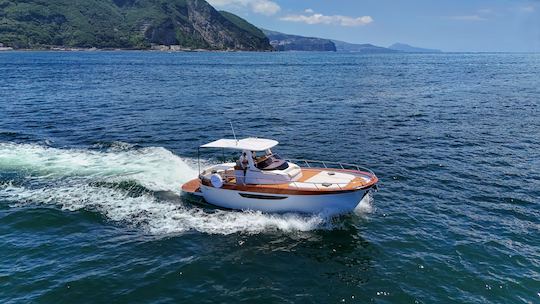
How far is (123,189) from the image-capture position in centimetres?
2791

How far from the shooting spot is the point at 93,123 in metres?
→ 48.3

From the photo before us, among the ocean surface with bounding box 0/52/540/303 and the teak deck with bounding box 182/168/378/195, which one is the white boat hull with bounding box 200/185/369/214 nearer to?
the teak deck with bounding box 182/168/378/195

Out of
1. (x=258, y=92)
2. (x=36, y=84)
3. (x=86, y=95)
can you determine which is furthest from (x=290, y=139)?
(x=36, y=84)

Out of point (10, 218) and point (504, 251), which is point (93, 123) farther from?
point (504, 251)

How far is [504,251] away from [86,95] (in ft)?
218

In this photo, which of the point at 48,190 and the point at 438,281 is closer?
the point at 438,281

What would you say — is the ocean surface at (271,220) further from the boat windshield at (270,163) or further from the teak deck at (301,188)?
the boat windshield at (270,163)

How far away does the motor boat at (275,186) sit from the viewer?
23312 mm

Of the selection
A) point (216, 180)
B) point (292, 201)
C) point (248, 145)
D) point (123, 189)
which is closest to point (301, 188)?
point (292, 201)

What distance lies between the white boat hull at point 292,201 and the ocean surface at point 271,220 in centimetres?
57

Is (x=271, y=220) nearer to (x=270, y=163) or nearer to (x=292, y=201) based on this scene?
(x=292, y=201)

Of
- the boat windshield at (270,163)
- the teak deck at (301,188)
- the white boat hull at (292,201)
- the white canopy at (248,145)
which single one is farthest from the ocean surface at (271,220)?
the white canopy at (248,145)

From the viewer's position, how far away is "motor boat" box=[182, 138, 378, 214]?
23.3m

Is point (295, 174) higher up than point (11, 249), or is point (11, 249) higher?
point (295, 174)
